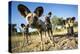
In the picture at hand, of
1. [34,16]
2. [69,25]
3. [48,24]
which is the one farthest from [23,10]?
[69,25]

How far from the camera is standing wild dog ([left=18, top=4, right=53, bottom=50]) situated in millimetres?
1529

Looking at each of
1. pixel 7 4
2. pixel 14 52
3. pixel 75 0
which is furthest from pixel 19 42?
pixel 75 0

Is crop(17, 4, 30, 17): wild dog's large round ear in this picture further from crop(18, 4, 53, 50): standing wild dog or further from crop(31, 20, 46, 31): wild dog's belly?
crop(31, 20, 46, 31): wild dog's belly

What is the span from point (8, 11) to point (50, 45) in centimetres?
47

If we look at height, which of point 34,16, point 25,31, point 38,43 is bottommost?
point 38,43

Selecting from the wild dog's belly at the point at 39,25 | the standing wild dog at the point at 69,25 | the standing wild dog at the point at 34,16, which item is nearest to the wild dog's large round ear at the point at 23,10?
the standing wild dog at the point at 34,16

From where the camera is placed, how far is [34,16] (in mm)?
1554

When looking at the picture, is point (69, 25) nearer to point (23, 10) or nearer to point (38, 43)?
point (38, 43)

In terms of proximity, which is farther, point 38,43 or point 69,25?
point 69,25

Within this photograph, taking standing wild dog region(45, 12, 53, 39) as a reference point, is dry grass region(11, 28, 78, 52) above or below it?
below

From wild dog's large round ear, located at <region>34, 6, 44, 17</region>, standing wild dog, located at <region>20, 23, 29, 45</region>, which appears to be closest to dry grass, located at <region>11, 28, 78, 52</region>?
standing wild dog, located at <region>20, 23, 29, 45</region>

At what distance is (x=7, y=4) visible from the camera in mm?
1504

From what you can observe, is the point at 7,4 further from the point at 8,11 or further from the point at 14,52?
the point at 14,52

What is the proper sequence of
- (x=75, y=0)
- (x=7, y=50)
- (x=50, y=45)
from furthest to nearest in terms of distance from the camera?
(x=75, y=0)
(x=50, y=45)
(x=7, y=50)
